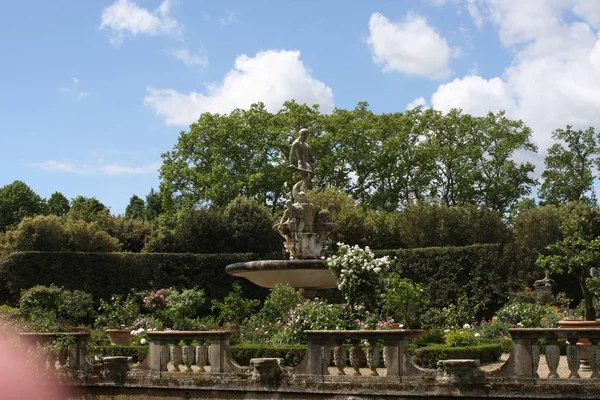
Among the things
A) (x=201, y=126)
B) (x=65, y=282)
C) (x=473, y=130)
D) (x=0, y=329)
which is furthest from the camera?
(x=473, y=130)

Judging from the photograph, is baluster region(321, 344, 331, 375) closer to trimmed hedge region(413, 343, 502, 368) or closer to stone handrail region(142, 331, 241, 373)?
stone handrail region(142, 331, 241, 373)

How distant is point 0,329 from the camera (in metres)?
13.4

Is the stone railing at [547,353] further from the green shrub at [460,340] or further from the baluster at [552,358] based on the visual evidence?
the green shrub at [460,340]

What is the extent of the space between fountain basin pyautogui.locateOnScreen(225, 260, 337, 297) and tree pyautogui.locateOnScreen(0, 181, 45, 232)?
127 feet

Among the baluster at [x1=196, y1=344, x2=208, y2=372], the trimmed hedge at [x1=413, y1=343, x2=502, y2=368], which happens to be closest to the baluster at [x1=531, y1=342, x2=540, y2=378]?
the trimmed hedge at [x1=413, y1=343, x2=502, y2=368]

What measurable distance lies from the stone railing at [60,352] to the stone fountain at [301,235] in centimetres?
708

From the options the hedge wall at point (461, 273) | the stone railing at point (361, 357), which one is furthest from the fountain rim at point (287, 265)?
the hedge wall at point (461, 273)

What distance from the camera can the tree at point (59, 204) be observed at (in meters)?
64.5

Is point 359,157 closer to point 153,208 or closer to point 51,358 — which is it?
point 153,208

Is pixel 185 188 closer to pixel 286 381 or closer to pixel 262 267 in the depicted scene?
pixel 262 267

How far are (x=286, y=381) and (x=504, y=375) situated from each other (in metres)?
2.82

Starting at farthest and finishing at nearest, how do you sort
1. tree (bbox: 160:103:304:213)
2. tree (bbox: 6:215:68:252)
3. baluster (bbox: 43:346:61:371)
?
tree (bbox: 160:103:304:213)
tree (bbox: 6:215:68:252)
baluster (bbox: 43:346:61:371)

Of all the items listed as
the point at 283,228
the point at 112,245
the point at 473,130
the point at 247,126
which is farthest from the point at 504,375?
the point at 473,130

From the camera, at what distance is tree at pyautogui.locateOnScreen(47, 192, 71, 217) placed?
6450 cm
